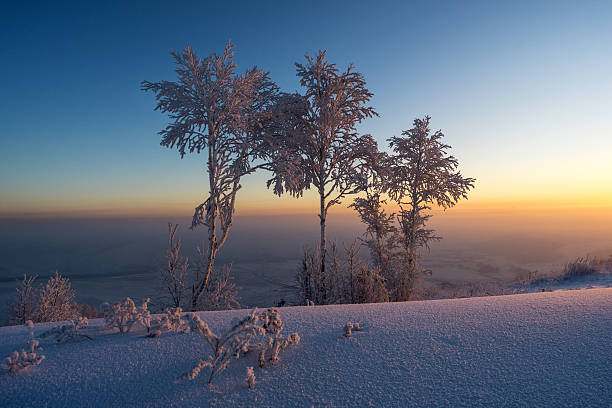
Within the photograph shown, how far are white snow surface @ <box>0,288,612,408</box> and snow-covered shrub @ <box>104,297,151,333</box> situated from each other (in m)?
0.07

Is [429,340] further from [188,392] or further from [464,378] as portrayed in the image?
[188,392]

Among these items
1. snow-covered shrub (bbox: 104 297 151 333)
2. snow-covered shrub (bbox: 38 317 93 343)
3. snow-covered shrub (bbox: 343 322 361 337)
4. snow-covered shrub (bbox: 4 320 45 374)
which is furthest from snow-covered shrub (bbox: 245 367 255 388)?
snow-covered shrub (bbox: 38 317 93 343)

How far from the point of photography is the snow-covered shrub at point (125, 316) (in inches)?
87.9

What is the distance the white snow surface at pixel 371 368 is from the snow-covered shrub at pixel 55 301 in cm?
756

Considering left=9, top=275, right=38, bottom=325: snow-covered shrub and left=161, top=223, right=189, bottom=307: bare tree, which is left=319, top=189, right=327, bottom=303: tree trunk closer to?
left=161, top=223, right=189, bottom=307: bare tree

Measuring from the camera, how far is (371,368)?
1626mm

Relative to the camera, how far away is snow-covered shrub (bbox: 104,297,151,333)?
2232 mm

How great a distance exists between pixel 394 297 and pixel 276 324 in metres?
9.43

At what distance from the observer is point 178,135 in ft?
28.5

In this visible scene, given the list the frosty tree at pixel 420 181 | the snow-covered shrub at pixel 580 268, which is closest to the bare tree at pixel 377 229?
the frosty tree at pixel 420 181

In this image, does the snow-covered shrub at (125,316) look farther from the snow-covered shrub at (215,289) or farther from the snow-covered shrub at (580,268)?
the snow-covered shrub at (580,268)

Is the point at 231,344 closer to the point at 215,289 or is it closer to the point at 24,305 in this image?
the point at 215,289

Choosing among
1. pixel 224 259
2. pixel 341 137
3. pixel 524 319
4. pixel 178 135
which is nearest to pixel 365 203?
pixel 341 137

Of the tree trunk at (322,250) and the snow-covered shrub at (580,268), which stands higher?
the tree trunk at (322,250)
